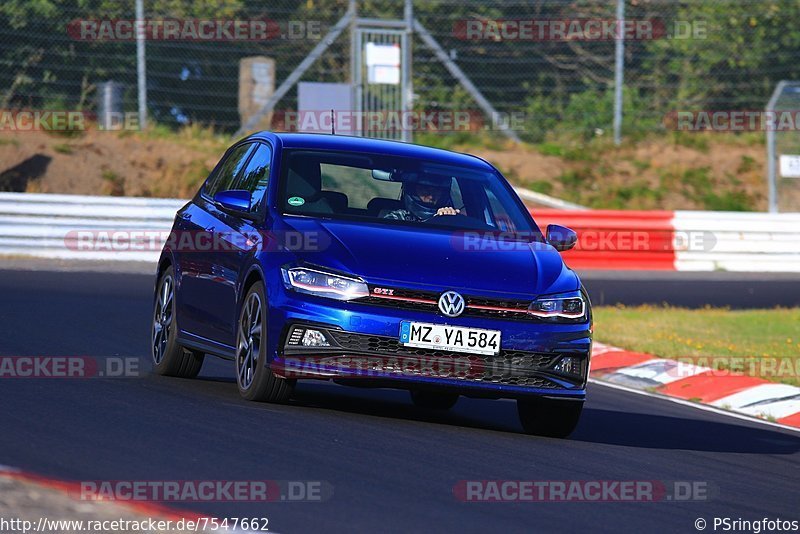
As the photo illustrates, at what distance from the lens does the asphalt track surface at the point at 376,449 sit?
6352mm

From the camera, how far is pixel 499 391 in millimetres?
8523

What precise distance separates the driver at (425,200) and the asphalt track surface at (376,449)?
1203 mm

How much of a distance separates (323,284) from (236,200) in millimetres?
1146

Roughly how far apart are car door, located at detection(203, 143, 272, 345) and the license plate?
1.14 metres

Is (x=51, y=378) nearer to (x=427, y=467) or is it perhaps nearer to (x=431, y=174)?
(x=431, y=174)

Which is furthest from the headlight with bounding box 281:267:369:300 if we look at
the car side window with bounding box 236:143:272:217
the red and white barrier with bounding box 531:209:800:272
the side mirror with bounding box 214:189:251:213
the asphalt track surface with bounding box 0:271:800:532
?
the red and white barrier with bounding box 531:209:800:272

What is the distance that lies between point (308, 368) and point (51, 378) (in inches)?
83.0

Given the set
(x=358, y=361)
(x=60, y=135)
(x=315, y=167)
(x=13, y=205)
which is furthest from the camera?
(x=60, y=135)

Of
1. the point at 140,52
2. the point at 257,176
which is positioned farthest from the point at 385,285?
the point at 140,52

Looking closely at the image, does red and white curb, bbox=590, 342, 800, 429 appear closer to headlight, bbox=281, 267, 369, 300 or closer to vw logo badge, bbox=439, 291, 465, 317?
vw logo badge, bbox=439, 291, 465, 317

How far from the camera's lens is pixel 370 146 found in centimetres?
991

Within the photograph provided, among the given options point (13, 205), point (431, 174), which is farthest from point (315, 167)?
point (13, 205)

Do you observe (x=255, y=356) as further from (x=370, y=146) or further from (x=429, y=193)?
(x=370, y=146)

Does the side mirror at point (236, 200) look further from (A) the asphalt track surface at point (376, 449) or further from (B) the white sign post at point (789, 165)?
(B) the white sign post at point (789, 165)
